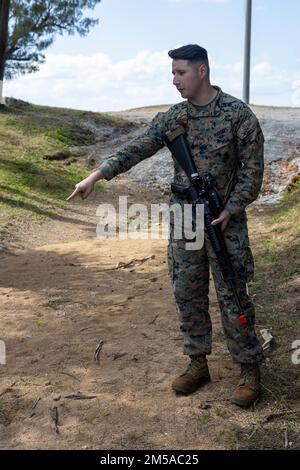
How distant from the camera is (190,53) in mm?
3654

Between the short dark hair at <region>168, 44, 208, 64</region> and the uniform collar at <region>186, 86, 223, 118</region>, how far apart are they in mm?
234

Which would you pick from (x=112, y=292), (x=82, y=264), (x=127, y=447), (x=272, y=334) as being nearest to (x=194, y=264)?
(x=127, y=447)

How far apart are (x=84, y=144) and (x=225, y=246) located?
14.6 meters

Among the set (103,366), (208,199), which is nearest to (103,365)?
(103,366)

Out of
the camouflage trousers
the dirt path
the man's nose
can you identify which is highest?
the man's nose

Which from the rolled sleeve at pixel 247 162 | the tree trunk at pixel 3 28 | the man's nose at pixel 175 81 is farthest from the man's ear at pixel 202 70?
the tree trunk at pixel 3 28

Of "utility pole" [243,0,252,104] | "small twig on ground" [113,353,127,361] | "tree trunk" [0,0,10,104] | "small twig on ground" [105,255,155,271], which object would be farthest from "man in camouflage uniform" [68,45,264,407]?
"utility pole" [243,0,252,104]

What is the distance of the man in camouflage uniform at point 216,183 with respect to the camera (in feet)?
12.1

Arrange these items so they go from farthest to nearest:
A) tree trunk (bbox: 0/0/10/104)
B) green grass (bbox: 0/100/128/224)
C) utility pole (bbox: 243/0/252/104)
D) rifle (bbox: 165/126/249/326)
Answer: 1. utility pole (bbox: 243/0/252/104)
2. tree trunk (bbox: 0/0/10/104)
3. green grass (bbox: 0/100/128/224)
4. rifle (bbox: 165/126/249/326)

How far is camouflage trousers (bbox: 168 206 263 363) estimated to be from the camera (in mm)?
3816

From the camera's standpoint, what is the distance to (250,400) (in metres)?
3.88

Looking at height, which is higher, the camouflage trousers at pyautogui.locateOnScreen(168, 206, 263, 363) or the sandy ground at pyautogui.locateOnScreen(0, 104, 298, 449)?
the camouflage trousers at pyautogui.locateOnScreen(168, 206, 263, 363)

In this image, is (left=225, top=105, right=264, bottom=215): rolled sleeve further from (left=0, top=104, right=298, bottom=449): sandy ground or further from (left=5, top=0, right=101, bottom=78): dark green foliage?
(left=5, top=0, right=101, bottom=78): dark green foliage

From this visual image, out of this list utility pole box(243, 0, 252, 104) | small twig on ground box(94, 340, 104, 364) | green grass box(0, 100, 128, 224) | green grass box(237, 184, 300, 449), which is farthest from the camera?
utility pole box(243, 0, 252, 104)
